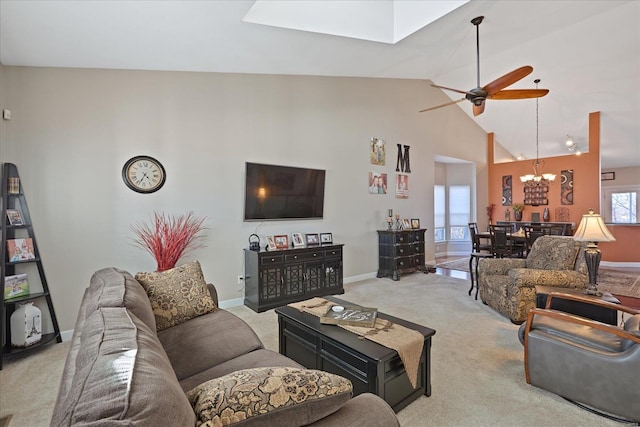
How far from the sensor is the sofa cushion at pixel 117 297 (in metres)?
1.48

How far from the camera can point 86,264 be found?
3.44m

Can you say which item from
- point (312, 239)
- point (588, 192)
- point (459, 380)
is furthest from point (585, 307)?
point (588, 192)

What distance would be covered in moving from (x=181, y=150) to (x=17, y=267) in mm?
2024

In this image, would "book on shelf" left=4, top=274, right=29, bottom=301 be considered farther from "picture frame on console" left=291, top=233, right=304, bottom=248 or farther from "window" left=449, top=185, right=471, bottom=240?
"window" left=449, top=185, right=471, bottom=240

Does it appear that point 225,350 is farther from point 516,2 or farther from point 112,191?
point 516,2

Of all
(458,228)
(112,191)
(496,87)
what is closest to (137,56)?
(112,191)

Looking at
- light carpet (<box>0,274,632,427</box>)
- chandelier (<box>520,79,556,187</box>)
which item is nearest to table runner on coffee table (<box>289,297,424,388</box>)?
light carpet (<box>0,274,632,427</box>)

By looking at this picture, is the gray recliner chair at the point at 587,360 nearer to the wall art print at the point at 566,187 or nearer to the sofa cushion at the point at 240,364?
the sofa cushion at the point at 240,364

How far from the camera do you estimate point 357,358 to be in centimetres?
193

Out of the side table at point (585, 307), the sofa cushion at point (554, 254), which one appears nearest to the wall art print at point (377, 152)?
the sofa cushion at point (554, 254)

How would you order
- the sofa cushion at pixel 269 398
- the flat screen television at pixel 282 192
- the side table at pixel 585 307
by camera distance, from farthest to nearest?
the flat screen television at pixel 282 192 → the side table at pixel 585 307 → the sofa cushion at pixel 269 398

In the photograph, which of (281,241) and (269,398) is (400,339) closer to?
(269,398)

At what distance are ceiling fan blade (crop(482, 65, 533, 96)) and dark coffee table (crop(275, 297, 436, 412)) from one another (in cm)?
309

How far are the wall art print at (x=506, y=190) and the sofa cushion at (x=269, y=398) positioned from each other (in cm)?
914
